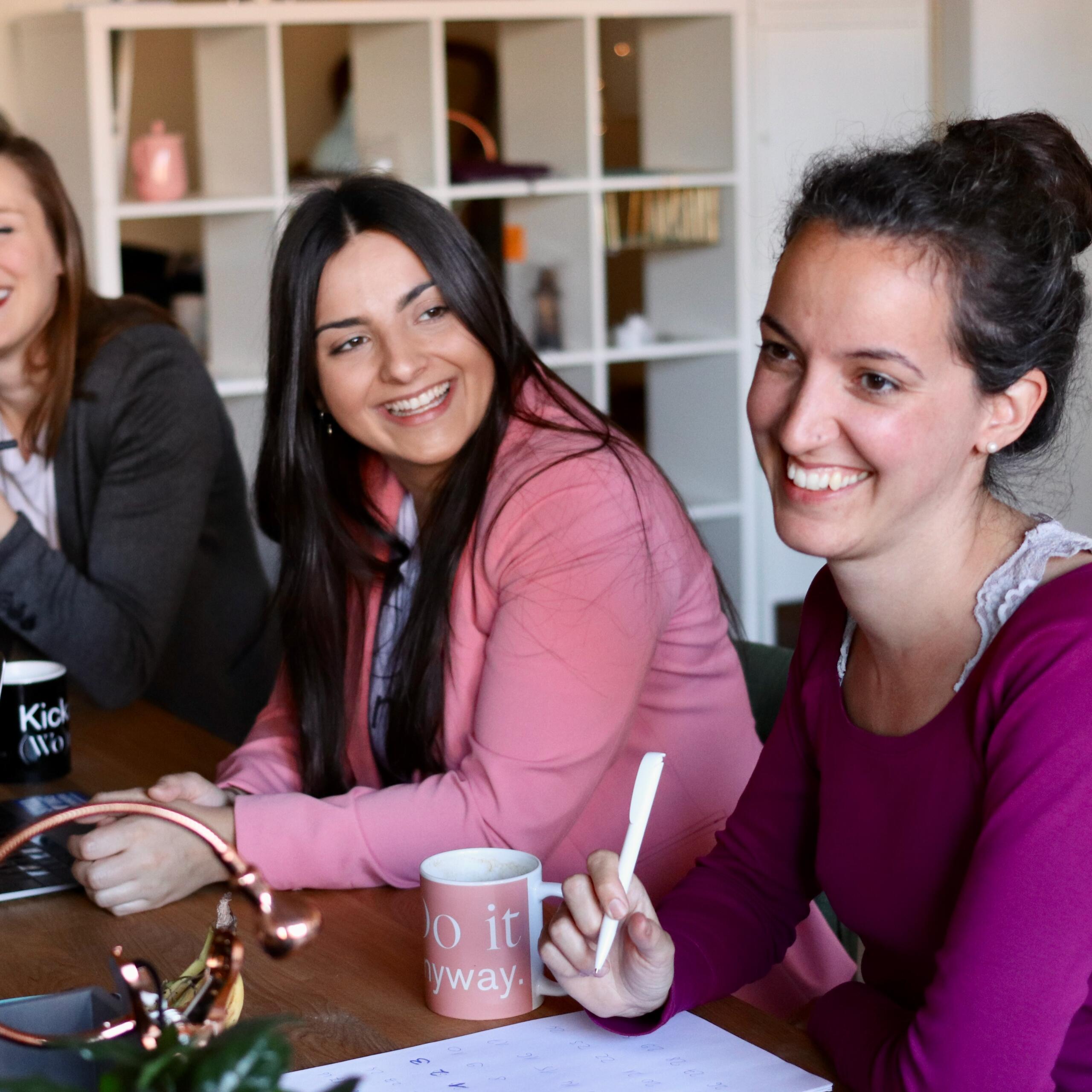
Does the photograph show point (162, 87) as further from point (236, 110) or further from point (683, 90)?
point (683, 90)

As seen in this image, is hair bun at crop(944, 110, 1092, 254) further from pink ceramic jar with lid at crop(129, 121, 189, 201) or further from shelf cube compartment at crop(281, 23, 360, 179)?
shelf cube compartment at crop(281, 23, 360, 179)

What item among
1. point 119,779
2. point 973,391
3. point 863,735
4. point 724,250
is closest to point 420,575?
point 119,779

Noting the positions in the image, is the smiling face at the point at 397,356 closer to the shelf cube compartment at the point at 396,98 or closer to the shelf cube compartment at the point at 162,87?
the shelf cube compartment at the point at 396,98

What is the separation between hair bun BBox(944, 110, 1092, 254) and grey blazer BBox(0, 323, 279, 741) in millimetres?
1058

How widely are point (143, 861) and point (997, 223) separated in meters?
0.80

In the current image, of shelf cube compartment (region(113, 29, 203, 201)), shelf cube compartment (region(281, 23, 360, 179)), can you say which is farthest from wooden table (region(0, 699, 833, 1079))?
shelf cube compartment (region(113, 29, 203, 201))

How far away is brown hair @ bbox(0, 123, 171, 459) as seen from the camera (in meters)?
2.03

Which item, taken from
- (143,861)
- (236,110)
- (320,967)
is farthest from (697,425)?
(320,967)

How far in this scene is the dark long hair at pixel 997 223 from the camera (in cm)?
100

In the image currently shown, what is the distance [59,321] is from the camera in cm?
208

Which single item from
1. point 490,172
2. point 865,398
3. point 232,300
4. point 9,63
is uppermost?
point 9,63

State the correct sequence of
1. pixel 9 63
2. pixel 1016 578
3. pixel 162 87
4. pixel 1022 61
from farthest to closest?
pixel 162 87 < pixel 9 63 < pixel 1022 61 < pixel 1016 578

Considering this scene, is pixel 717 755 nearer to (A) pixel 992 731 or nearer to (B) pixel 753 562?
(A) pixel 992 731

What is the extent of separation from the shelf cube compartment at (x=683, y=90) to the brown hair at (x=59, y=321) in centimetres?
209
